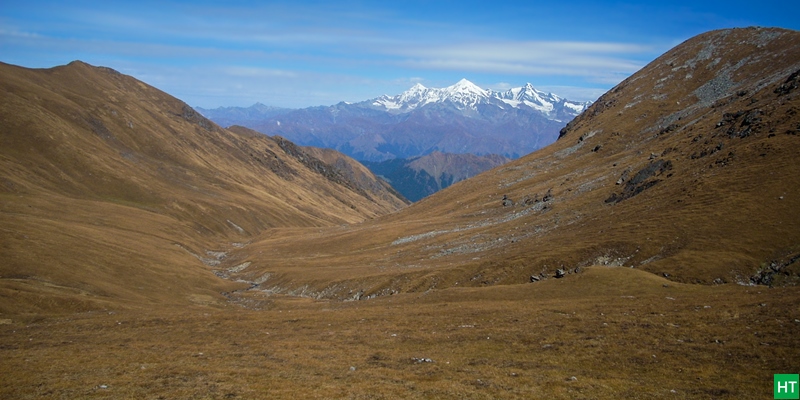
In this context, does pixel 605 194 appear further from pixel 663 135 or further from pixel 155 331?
pixel 155 331

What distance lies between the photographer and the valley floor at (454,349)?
26.2 meters

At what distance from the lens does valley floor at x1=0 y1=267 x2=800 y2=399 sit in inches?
1031

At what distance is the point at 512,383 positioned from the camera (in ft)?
88.4

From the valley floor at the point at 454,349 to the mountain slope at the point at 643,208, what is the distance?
41.2 ft

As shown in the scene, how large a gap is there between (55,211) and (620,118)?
194m

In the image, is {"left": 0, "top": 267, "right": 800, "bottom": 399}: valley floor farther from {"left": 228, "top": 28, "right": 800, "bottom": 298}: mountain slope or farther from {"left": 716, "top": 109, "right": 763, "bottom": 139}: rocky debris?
{"left": 716, "top": 109, "right": 763, "bottom": 139}: rocky debris

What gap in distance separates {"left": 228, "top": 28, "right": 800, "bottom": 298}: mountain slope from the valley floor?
1255 centimetres

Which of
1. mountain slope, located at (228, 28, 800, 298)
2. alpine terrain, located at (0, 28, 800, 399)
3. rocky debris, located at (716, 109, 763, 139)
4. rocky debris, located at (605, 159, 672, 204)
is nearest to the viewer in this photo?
alpine terrain, located at (0, 28, 800, 399)

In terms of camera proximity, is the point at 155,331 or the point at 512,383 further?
the point at 155,331

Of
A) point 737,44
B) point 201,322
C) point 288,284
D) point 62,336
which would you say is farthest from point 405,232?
point 737,44

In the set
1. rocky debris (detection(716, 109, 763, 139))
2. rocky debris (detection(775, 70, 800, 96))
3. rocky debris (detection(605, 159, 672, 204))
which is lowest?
rocky debris (detection(605, 159, 672, 204))

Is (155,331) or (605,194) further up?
(605,194)

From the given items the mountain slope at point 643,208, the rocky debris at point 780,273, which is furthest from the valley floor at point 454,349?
the mountain slope at point 643,208

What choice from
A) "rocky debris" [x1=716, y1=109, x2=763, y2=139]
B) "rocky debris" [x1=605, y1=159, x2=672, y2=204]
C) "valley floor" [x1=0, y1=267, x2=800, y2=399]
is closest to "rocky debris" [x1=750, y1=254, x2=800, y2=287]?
"valley floor" [x1=0, y1=267, x2=800, y2=399]
